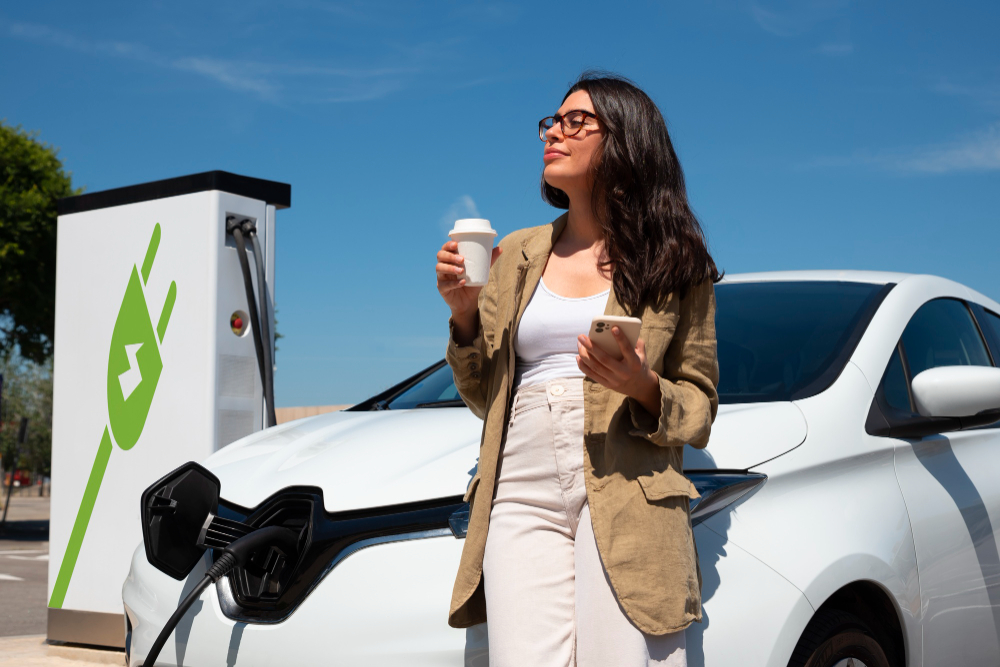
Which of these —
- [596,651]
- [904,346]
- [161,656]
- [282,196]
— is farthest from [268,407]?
[596,651]

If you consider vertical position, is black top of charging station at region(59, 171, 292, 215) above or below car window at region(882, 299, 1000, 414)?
above

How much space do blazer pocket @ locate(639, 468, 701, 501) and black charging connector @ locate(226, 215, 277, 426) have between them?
136 inches

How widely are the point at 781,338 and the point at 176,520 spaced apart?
6.11ft

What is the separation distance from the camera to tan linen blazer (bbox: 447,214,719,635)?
1.75 m

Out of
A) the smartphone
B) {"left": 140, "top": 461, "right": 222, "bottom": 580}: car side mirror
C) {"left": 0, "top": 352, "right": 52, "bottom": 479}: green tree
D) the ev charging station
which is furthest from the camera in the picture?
{"left": 0, "top": 352, "right": 52, "bottom": 479}: green tree

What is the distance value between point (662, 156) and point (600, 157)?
0.14 metres

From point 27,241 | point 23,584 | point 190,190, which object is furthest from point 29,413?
point 190,190

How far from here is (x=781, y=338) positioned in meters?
2.97

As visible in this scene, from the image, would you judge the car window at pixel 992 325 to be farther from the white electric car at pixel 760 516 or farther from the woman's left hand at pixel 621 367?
the woman's left hand at pixel 621 367

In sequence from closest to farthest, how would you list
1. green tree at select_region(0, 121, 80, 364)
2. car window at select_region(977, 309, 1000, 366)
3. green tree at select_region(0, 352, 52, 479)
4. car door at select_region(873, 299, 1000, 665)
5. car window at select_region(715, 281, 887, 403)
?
car door at select_region(873, 299, 1000, 665)
car window at select_region(715, 281, 887, 403)
car window at select_region(977, 309, 1000, 366)
green tree at select_region(0, 121, 80, 364)
green tree at select_region(0, 352, 52, 479)

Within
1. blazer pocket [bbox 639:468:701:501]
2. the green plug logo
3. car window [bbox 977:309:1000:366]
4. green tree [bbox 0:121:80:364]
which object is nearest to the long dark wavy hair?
blazer pocket [bbox 639:468:701:501]

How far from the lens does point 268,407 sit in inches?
195

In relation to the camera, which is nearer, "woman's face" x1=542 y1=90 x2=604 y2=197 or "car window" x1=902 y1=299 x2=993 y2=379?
"woman's face" x1=542 y1=90 x2=604 y2=197

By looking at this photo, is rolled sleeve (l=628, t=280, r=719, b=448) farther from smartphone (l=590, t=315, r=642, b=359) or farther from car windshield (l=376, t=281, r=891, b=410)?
car windshield (l=376, t=281, r=891, b=410)
